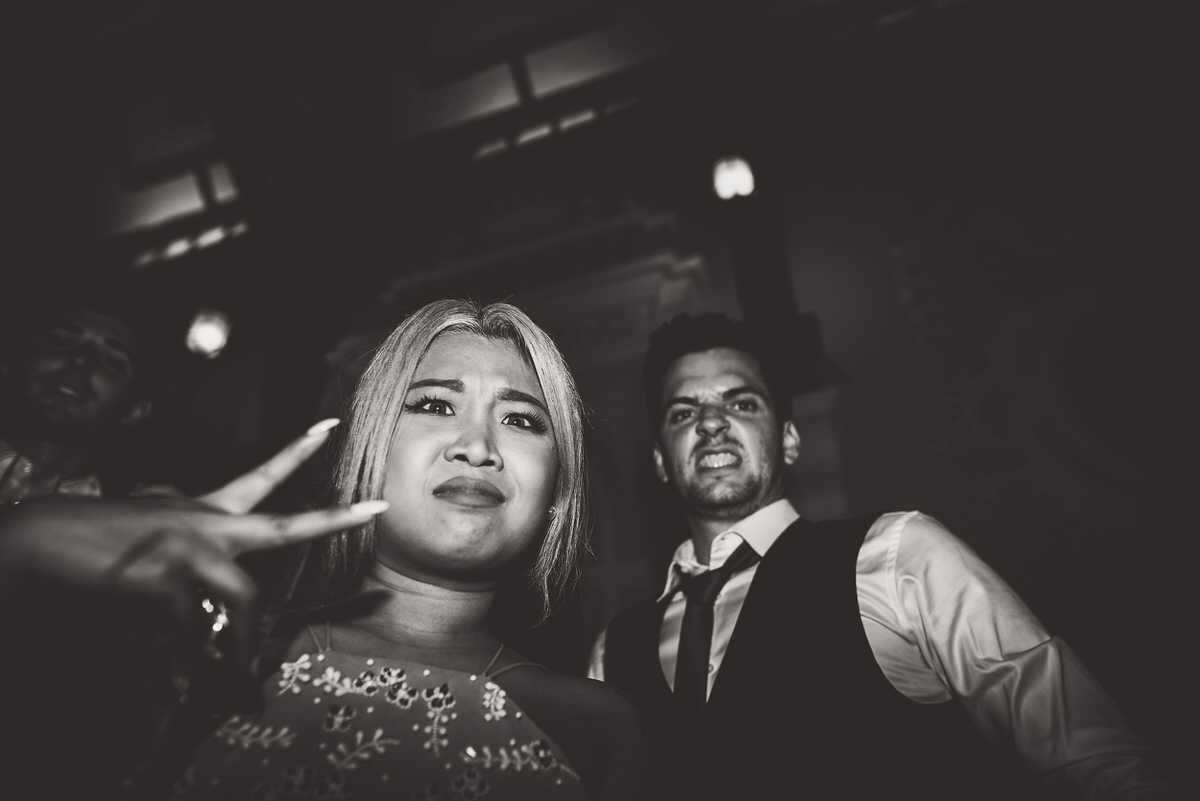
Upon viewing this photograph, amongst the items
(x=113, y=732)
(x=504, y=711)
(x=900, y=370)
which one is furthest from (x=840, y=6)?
(x=113, y=732)

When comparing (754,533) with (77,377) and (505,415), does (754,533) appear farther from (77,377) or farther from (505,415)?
(77,377)

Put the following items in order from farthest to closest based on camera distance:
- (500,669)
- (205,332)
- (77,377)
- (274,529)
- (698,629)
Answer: (205,332) < (77,377) < (698,629) < (500,669) < (274,529)

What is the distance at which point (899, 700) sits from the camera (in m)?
1.82

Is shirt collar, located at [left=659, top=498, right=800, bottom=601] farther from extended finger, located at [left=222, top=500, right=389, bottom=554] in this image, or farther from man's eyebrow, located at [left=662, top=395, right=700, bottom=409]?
extended finger, located at [left=222, top=500, right=389, bottom=554]

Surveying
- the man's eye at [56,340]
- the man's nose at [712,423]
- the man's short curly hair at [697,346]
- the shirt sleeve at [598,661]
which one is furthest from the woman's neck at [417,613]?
the man's eye at [56,340]

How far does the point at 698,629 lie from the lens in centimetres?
206

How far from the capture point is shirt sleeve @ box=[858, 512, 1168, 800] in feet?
4.83

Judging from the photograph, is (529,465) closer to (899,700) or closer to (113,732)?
(113,732)

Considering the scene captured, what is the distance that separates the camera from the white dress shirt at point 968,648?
149 cm

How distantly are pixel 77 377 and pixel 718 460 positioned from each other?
210cm

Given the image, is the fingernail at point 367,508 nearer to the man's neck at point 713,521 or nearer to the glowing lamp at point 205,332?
the man's neck at point 713,521

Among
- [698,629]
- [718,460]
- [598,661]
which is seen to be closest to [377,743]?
[698,629]

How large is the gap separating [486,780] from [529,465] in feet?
1.85

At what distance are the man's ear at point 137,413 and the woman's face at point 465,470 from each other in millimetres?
1691
